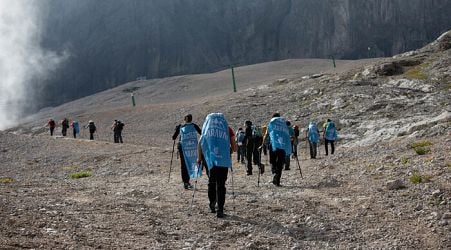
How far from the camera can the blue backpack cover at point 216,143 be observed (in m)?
10.3

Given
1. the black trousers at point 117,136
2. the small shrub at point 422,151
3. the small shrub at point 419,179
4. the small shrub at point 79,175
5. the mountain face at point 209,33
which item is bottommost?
the small shrub at point 79,175

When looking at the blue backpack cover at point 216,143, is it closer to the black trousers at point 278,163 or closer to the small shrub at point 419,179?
the black trousers at point 278,163

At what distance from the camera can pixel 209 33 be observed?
470ft

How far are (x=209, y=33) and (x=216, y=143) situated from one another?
135 metres

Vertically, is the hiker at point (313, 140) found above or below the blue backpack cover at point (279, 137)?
below

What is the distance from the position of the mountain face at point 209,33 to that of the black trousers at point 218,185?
401 feet

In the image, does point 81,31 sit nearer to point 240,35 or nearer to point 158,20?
point 158,20

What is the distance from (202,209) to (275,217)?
166 centimetres

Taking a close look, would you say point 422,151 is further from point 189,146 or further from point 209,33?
point 209,33

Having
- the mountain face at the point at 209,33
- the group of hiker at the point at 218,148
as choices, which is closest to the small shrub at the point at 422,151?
the group of hiker at the point at 218,148

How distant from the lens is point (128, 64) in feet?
440

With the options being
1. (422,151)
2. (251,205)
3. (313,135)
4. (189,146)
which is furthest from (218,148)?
(313,135)

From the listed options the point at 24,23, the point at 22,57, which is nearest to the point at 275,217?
the point at 22,57

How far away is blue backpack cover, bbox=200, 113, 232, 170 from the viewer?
10.3m
